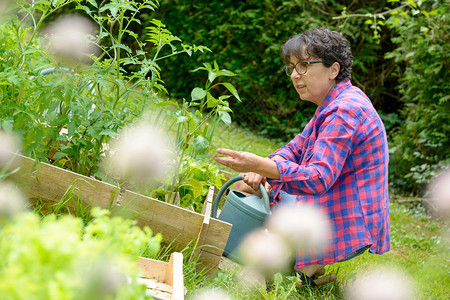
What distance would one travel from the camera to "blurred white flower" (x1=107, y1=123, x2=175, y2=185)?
1724 millimetres

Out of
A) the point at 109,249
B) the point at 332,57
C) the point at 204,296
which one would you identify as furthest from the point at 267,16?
the point at 109,249

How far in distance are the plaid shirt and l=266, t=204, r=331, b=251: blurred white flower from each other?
3cm

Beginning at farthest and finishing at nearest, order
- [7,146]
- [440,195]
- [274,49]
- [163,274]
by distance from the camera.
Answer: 1. [274,49]
2. [440,195]
3. [7,146]
4. [163,274]

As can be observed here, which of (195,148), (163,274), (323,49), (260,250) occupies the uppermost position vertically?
(323,49)

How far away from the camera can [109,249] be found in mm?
691

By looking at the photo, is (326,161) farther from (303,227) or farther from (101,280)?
(101,280)

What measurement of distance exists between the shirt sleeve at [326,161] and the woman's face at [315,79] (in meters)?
0.25

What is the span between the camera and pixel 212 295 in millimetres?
1602

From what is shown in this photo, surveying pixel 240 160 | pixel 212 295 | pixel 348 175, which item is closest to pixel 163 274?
pixel 212 295

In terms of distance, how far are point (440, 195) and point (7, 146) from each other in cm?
403

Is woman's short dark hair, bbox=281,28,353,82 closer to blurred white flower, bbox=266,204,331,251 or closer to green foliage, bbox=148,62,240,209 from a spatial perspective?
green foliage, bbox=148,62,240,209

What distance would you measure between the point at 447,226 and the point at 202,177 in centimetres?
298

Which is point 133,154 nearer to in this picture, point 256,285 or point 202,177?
point 202,177

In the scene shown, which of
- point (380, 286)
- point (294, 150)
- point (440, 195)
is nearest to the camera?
point (380, 286)
